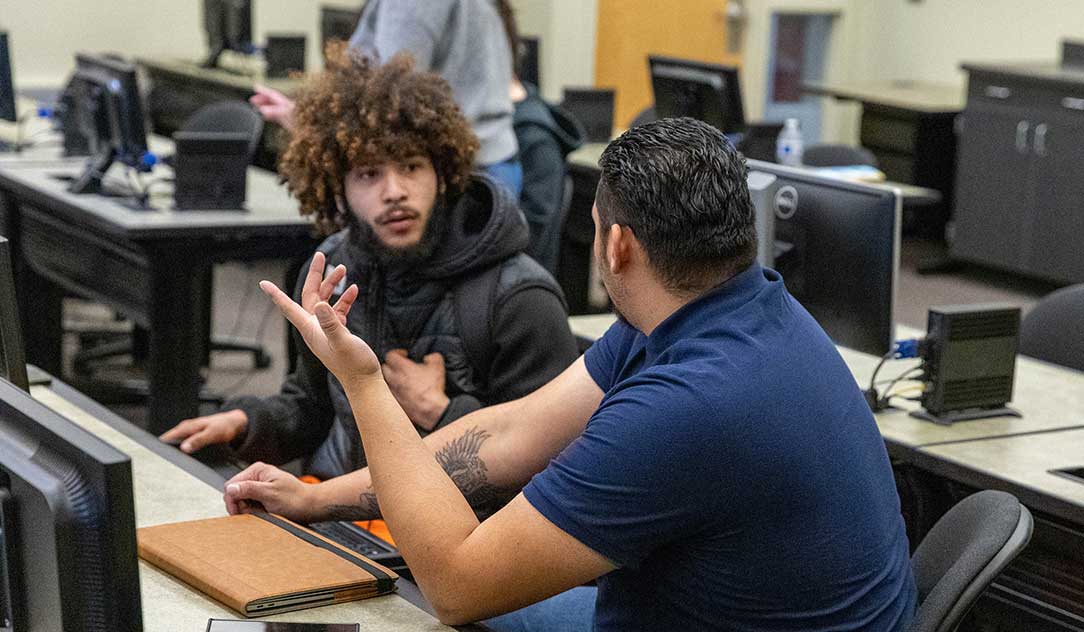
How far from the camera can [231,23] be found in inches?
270

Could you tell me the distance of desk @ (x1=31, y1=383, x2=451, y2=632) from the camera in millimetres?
1578

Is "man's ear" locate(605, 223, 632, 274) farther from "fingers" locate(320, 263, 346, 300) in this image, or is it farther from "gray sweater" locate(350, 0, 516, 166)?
"gray sweater" locate(350, 0, 516, 166)

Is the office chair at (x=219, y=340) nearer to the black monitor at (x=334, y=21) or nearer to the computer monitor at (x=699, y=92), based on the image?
the computer monitor at (x=699, y=92)

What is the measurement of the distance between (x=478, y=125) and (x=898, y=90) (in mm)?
4541

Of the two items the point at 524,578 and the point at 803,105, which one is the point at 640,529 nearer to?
the point at 524,578

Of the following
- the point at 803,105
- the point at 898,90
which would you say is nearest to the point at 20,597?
the point at 898,90

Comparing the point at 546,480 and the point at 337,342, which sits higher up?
the point at 337,342

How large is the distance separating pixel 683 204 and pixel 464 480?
55cm

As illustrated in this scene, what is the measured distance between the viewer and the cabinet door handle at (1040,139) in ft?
20.5

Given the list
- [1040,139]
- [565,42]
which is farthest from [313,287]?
[565,42]

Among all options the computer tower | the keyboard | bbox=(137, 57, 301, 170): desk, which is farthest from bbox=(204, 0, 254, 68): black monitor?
the keyboard

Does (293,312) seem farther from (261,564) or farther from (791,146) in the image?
(791,146)

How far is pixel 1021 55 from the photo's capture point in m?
7.39

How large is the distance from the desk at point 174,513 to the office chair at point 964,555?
539mm
